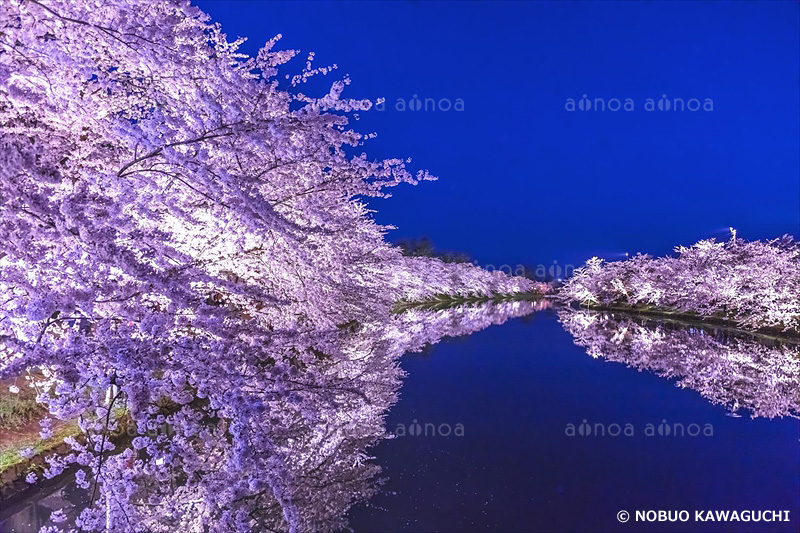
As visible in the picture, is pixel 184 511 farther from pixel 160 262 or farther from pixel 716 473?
pixel 716 473

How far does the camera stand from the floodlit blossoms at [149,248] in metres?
3.62

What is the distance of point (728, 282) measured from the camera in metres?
23.4

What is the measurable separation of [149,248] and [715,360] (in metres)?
17.1

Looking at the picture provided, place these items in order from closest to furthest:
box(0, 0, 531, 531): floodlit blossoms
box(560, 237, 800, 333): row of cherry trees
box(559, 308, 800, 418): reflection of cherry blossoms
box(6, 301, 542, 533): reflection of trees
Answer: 1. box(0, 0, 531, 531): floodlit blossoms
2. box(6, 301, 542, 533): reflection of trees
3. box(559, 308, 800, 418): reflection of cherry blossoms
4. box(560, 237, 800, 333): row of cherry trees

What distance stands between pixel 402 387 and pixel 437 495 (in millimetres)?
5020

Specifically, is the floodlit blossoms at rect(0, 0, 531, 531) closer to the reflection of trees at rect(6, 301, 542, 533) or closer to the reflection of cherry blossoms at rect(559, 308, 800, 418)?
the reflection of trees at rect(6, 301, 542, 533)

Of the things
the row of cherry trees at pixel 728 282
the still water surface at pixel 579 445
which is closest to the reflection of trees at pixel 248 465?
the still water surface at pixel 579 445

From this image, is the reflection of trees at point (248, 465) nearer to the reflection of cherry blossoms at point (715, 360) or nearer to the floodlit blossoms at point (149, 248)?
the floodlit blossoms at point (149, 248)

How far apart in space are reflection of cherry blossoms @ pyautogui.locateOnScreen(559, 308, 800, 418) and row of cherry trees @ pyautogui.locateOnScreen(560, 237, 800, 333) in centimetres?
215

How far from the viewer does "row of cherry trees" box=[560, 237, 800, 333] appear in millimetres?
21141

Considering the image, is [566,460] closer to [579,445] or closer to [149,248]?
[579,445]

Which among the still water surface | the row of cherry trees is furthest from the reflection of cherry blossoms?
the row of cherry trees

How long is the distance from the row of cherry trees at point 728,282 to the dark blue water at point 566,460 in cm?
1371

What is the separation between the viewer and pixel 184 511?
5.08 meters
